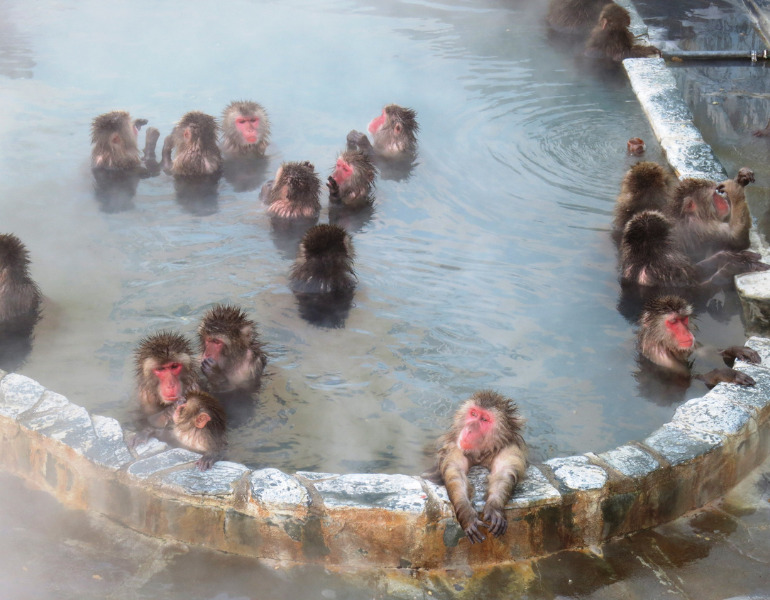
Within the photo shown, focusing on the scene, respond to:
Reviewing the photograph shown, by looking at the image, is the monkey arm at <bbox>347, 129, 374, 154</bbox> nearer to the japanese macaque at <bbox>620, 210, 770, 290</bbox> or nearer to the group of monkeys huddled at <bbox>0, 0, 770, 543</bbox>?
the group of monkeys huddled at <bbox>0, 0, 770, 543</bbox>

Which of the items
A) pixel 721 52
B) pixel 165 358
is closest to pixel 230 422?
pixel 165 358

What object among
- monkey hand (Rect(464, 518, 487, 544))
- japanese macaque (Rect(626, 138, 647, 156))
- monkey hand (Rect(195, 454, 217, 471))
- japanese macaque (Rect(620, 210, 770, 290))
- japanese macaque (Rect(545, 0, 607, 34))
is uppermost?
japanese macaque (Rect(545, 0, 607, 34))

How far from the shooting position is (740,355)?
18.0 ft

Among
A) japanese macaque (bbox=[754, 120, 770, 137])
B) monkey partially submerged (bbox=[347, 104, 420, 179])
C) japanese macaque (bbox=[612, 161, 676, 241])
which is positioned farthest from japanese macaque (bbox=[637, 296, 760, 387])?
japanese macaque (bbox=[754, 120, 770, 137])

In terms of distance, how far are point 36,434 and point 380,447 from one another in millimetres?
1802

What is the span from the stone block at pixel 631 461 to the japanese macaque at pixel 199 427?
1.99m

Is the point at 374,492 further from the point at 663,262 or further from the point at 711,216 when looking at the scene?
the point at 711,216

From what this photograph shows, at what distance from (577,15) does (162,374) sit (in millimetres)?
8837

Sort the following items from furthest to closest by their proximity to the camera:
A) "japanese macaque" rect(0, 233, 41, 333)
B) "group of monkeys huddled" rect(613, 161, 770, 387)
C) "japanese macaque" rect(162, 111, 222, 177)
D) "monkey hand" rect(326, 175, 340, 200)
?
"japanese macaque" rect(162, 111, 222, 177) < "monkey hand" rect(326, 175, 340, 200) < "japanese macaque" rect(0, 233, 41, 333) < "group of monkeys huddled" rect(613, 161, 770, 387)

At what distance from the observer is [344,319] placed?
248 inches

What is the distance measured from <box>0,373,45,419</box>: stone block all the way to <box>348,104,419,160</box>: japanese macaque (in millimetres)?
4409

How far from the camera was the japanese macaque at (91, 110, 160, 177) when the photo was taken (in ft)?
26.6

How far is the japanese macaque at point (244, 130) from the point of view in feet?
28.1

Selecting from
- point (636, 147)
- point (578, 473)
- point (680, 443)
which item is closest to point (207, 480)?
point (578, 473)
